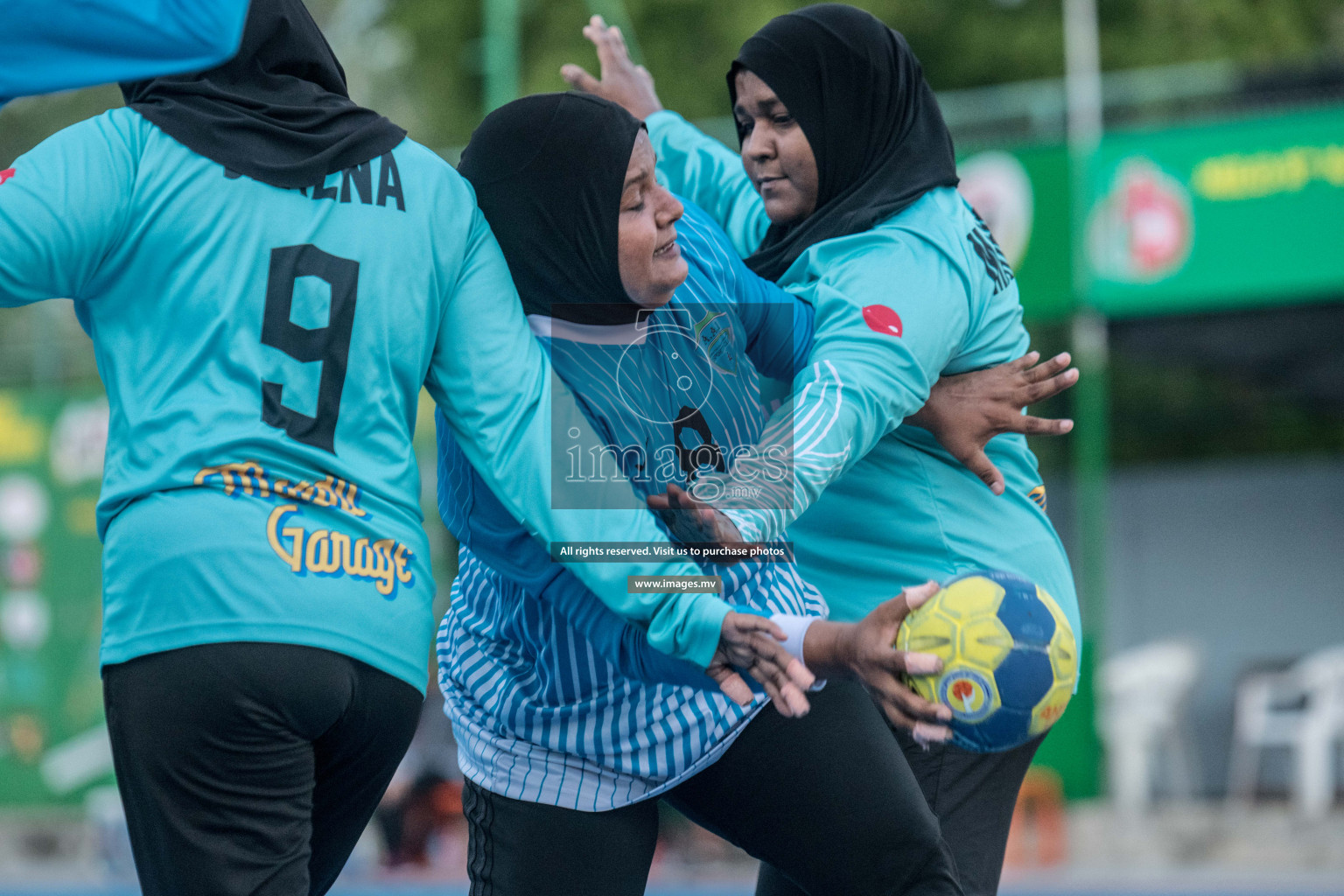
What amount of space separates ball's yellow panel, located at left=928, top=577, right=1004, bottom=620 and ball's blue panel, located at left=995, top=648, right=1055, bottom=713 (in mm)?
81

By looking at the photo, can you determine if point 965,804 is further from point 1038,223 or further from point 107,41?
point 1038,223

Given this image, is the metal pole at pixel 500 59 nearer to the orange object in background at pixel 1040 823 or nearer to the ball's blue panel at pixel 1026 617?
the orange object in background at pixel 1040 823

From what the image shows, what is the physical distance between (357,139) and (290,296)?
31cm

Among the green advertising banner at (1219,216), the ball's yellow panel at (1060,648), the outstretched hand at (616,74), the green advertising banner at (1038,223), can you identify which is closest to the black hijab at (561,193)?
the ball's yellow panel at (1060,648)

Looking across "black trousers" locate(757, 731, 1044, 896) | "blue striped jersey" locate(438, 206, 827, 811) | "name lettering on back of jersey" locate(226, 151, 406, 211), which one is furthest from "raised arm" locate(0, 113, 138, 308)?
"black trousers" locate(757, 731, 1044, 896)

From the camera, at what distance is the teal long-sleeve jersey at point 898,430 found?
8.21ft

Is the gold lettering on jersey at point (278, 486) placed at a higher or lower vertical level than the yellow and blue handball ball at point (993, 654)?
higher

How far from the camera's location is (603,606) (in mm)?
2426

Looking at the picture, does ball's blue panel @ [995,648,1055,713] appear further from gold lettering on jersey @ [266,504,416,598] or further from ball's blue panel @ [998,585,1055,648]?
gold lettering on jersey @ [266,504,416,598]

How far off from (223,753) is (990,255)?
69.3 inches

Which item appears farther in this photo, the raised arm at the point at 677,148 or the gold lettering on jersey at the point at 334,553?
the raised arm at the point at 677,148

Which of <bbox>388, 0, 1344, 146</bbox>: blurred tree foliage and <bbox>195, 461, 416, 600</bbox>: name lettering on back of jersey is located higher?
<bbox>195, 461, 416, 600</bbox>: name lettering on back of jersey

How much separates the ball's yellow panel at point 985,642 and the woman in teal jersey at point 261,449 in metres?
0.27

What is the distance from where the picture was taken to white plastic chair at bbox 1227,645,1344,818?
1059 centimetres
